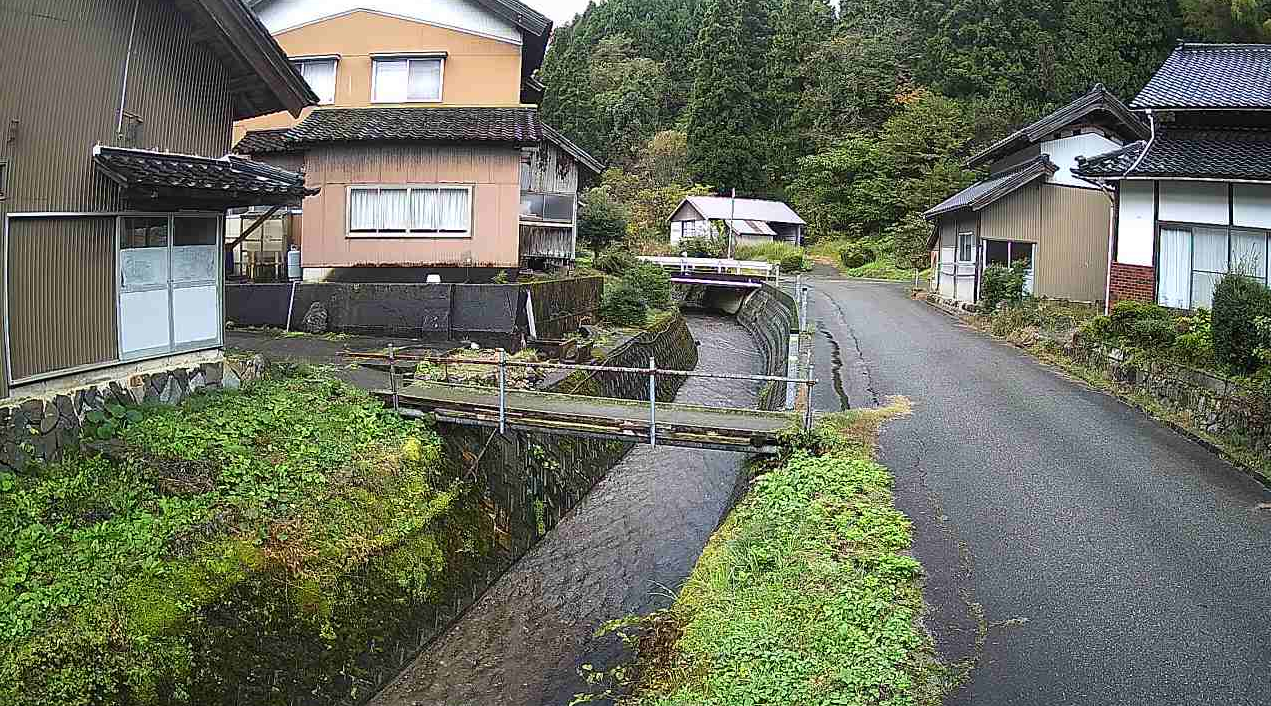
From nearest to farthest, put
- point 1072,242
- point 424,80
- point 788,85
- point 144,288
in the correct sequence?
point 144,288 → point 424,80 → point 1072,242 → point 788,85

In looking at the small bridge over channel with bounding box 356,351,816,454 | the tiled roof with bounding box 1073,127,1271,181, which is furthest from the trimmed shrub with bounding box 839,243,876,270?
the small bridge over channel with bounding box 356,351,816,454

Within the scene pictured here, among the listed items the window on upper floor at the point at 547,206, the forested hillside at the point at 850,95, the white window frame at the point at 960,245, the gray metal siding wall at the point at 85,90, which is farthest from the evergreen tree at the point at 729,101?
the gray metal siding wall at the point at 85,90

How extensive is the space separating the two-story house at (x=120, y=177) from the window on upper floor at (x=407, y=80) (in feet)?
27.1

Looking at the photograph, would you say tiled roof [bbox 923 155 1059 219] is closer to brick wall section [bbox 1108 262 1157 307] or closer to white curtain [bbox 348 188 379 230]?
brick wall section [bbox 1108 262 1157 307]

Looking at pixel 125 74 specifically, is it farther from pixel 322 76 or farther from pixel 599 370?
pixel 322 76

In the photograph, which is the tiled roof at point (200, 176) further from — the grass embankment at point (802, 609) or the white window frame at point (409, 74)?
the white window frame at point (409, 74)

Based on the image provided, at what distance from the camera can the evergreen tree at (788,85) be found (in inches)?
2430

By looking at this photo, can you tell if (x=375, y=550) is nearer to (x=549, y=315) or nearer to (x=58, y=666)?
(x=58, y=666)

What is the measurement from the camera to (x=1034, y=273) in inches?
1061

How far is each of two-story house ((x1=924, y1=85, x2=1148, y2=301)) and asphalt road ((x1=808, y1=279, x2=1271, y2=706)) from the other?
1134cm

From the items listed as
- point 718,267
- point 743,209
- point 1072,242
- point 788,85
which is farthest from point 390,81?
point 788,85

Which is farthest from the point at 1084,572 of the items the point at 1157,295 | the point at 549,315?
the point at 549,315

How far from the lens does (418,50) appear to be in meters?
21.0

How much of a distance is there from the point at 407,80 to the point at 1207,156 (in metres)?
16.0
